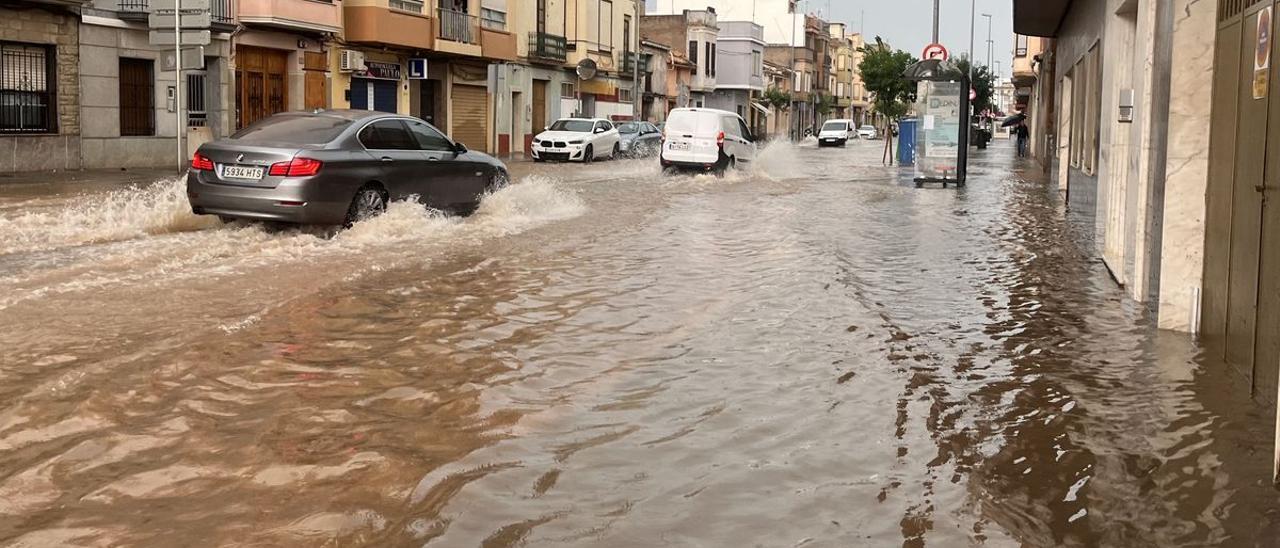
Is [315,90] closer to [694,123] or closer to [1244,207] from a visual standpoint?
[694,123]

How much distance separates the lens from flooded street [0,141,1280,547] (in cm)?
420

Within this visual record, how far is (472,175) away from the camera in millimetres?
14641

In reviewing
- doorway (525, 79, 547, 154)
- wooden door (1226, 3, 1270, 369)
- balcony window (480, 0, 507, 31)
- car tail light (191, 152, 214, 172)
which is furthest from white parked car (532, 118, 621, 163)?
wooden door (1226, 3, 1270, 369)

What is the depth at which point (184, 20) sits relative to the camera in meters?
21.4

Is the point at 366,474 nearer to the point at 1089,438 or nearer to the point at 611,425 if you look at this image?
the point at 611,425

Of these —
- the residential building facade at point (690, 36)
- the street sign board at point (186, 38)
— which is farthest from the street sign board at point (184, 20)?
the residential building facade at point (690, 36)

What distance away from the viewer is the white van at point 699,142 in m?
26.1

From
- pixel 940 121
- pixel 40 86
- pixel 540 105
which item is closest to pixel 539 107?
pixel 540 105

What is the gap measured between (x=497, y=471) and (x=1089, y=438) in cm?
252

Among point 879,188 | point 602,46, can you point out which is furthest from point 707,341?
point 602,46

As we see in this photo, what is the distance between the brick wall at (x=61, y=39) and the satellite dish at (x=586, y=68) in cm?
2608

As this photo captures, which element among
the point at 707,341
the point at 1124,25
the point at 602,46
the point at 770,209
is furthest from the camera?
the point at 602,46

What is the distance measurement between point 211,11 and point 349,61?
6228 mm

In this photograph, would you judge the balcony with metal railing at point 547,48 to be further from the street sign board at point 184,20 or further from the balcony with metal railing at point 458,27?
the street sign board at point 184,20
